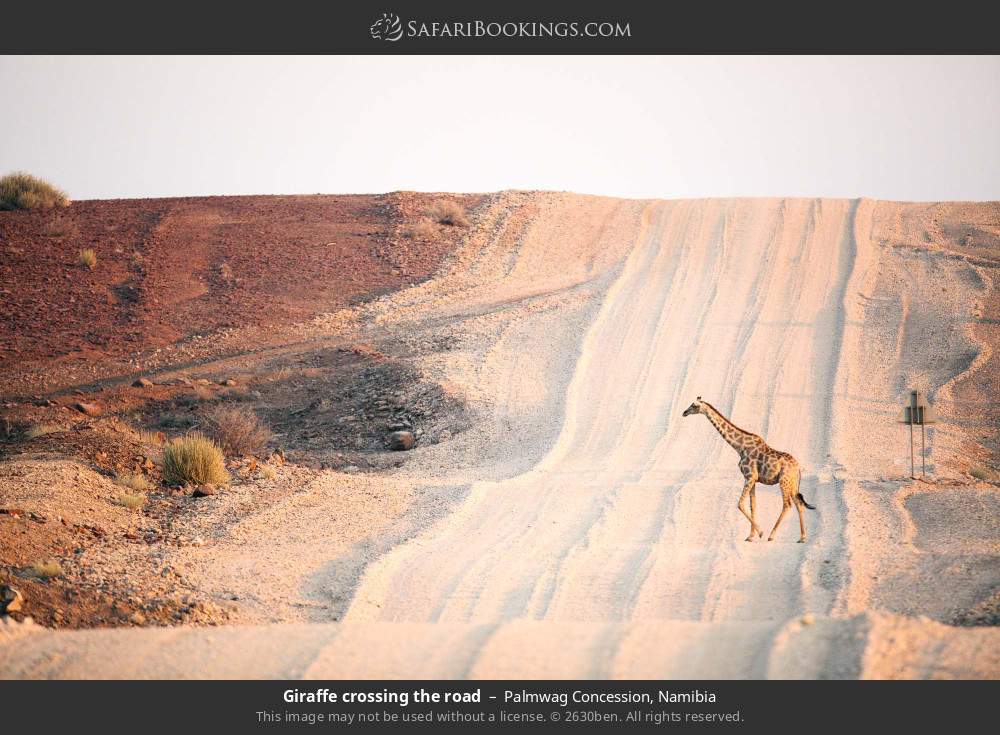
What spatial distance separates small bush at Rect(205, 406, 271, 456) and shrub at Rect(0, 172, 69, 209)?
2142 cm

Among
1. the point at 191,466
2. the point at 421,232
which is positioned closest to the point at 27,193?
the point at 421,232

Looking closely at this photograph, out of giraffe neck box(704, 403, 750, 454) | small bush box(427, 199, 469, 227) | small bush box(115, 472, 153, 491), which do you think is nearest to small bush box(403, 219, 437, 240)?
small bush box(427, 199, 469, 227)

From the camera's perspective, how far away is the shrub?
3947cm

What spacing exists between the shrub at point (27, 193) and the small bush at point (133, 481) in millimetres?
25139

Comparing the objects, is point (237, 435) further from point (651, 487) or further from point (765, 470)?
point (765, 470)

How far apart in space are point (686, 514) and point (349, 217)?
2648 centimetres

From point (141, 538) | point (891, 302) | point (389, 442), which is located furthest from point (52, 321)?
point (891, 302)

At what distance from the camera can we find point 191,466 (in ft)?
62.1

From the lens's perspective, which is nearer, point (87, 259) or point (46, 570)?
point (46, 570)

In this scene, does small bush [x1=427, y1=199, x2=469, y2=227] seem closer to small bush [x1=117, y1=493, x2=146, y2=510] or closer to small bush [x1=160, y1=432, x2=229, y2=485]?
small bush [x1=160, y1=432, x2=229, y2=485]

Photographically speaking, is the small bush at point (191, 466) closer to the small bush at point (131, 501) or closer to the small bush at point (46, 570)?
the small bush at point (131, 501)

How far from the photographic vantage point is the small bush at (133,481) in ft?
59.8

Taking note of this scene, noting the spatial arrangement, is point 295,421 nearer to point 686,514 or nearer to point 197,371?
point 197,371

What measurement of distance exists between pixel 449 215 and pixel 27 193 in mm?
16876
